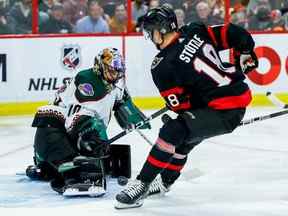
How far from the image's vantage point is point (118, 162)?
4.39 metres

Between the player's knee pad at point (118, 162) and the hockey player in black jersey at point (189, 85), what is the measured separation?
0.54 meters

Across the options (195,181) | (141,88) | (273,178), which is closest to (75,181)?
(195,181)

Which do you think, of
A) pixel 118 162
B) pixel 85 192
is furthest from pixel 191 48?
pixel 118 162

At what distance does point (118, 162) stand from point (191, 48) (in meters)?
0.93

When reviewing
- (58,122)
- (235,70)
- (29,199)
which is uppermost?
(235,70)

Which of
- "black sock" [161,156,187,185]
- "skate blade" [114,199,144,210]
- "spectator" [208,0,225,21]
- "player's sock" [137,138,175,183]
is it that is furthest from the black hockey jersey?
"spectator" [208,0,225,21]

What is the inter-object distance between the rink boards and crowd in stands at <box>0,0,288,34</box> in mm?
134

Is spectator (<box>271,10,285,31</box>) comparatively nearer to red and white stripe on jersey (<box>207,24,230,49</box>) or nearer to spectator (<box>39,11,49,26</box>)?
spectator (<box>39,11,49,26</box>)

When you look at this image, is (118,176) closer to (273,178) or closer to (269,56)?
(273,178)

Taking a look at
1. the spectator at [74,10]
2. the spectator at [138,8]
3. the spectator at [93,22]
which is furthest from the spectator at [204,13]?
the spectator at [74,10]

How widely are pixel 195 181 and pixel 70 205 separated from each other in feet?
2.62

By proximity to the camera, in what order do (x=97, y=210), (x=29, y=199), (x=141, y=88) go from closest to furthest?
(x=97, y=210) → (x=29, y=199) → (x=141, y=88)

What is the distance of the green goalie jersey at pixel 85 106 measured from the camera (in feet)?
13.6

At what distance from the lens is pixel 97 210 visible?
148 inches
